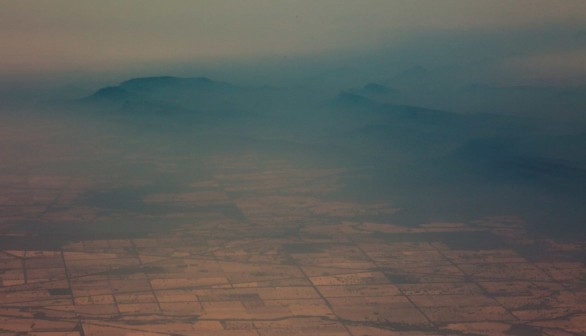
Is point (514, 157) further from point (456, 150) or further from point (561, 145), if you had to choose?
point (561, 145)

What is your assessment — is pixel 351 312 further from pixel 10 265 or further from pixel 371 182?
pixel 371 182

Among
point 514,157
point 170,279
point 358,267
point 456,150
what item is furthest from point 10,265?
point 456,150

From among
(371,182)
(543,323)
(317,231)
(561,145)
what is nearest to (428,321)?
(543,323)

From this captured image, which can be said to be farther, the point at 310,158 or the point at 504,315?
the point at 310,158

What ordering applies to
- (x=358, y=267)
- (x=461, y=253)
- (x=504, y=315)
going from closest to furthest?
(x=504, y=315), (x=358, y=267), (x=461, y=253)

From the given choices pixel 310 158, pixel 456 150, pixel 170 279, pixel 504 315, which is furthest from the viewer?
pixel 456 150

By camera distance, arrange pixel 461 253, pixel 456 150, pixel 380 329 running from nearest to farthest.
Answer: pixel 380 329 < pixel 461 253 < pixel 456 150
